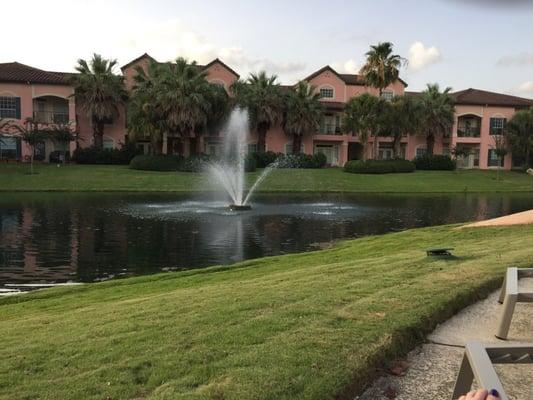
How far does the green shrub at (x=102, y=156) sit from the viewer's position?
2046 inches

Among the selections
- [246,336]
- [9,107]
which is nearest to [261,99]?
[9,107]

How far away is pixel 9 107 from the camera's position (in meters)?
53.4

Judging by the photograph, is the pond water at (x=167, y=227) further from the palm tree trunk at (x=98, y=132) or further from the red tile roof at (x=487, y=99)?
the red tile roof at (x=487, y=99)

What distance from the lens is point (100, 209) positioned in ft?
90.0

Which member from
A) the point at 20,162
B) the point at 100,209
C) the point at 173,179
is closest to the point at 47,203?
the point at 100,209

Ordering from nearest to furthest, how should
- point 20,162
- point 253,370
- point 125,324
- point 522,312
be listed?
point 253,370 → point 125,324 → point 522,312 → point 20,162

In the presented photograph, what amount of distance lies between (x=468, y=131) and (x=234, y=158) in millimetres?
30317

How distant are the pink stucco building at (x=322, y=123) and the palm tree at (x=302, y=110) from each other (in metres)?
3.83

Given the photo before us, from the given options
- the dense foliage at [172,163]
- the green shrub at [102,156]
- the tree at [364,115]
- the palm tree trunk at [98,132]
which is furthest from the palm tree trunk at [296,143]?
the palm tree trunk at [98,132]

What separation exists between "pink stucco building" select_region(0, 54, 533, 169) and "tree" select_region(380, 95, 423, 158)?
6.73 m

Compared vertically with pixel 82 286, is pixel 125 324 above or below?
above

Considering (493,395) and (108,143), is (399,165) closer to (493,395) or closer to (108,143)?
(108,143)

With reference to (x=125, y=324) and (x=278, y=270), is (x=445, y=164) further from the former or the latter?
(x=125, y=324)

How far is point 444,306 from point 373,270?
272 centimetres
